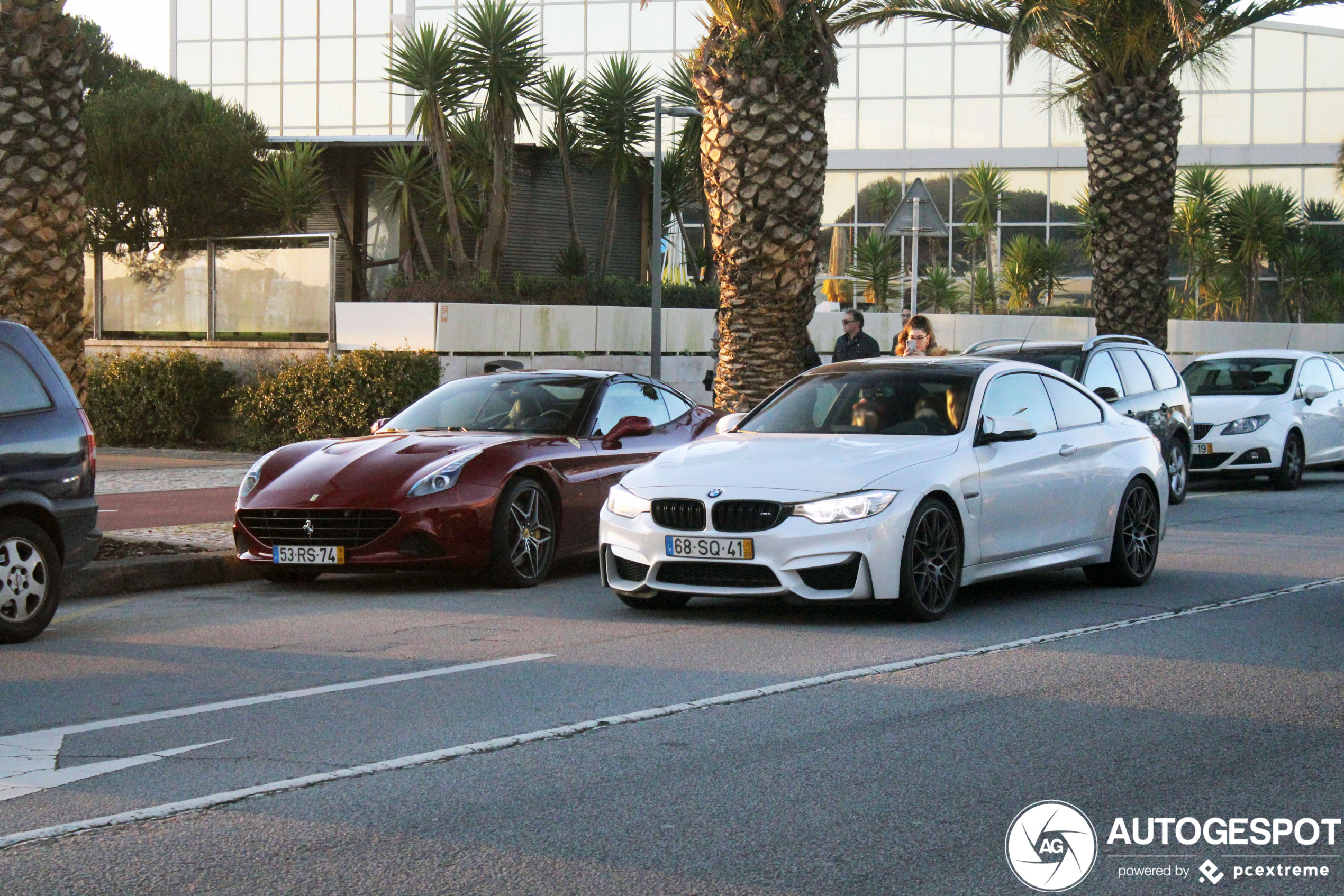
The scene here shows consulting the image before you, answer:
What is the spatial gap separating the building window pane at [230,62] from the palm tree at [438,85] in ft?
96.2

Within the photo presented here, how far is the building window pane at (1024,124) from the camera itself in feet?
159

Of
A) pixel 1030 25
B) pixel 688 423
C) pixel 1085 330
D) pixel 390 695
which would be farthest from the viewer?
pixel 1085 330

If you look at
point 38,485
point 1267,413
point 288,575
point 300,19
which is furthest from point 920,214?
point 300,19

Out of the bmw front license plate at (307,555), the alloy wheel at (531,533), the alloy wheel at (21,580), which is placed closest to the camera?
the alloy wheel at (21,580)

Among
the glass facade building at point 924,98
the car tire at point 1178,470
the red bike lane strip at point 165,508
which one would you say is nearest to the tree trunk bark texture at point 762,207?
the car tire at point 1178,470

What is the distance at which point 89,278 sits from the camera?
24.9 metres

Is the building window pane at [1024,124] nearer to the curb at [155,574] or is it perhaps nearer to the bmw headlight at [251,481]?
the curb at [155,574]

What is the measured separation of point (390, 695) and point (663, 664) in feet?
4.47

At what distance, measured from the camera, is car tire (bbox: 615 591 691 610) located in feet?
31.1

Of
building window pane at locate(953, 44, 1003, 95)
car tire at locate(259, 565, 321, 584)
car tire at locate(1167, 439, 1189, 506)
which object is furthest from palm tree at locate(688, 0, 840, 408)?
building window pane at locate(953, 44, 1003, 95)

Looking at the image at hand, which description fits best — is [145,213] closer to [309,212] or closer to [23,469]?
[309,212]

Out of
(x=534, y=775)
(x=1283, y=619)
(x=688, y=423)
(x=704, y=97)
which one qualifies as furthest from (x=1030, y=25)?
(x=534, y=775)

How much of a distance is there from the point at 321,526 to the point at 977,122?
41.3 metres

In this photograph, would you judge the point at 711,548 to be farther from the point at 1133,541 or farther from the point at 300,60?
the point at 300,60
